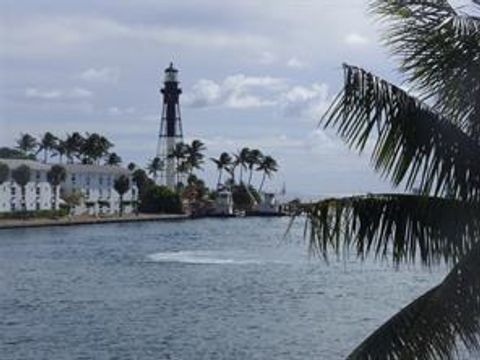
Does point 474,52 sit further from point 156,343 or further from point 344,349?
point 156,343

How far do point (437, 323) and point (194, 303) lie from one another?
4083cm

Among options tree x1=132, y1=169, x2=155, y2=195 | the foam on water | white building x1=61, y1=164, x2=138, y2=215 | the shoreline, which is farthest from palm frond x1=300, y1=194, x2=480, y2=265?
tree x1=132, y1=169, x2=155, y2=195

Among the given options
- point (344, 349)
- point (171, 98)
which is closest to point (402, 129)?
point (344, 349)

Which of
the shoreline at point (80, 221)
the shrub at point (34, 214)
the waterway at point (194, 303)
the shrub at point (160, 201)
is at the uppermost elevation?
the shrub at point (160, 201)

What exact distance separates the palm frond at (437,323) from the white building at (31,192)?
13875cm

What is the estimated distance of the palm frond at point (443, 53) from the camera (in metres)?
10.0

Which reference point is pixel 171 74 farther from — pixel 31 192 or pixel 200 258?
pixel 200 258

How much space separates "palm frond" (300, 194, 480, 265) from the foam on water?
68352 mm

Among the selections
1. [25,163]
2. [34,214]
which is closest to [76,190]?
[25,163]

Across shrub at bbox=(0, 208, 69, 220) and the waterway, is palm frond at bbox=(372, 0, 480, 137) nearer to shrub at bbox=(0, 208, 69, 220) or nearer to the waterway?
the waterway

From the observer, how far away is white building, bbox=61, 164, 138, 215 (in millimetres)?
174000

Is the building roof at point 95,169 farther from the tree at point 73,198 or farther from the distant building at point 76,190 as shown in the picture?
the tree at point 73,198

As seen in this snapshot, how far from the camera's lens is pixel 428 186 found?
1013 cm

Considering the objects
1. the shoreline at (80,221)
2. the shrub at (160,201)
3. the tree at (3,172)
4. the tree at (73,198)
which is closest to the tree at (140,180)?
the shrub at (160,201)
